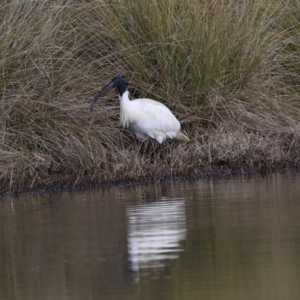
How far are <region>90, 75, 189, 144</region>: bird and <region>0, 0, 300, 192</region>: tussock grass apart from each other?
0.20 meters

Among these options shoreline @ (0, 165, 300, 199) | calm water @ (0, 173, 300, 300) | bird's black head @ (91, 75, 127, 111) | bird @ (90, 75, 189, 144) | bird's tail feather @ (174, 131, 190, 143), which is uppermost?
bird's black head @ (91, 75, 127, 111)

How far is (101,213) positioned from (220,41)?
441 cm

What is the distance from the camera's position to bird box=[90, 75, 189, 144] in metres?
12.3

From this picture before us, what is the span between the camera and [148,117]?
40.5 feet

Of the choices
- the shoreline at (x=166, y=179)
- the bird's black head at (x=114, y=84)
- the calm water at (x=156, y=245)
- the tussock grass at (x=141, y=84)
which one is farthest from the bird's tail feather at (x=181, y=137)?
the calm water at (x=156, y=245)

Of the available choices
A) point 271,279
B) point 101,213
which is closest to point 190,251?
point 271,279

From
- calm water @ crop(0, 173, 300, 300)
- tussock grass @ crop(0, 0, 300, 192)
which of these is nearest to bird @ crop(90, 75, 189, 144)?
tussock grass @ crop(0, 0, 300, 192)

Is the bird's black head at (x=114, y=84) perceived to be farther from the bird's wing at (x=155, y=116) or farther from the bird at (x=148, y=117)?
the bird's wing at (x=155, y=116)

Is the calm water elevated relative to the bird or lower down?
lower down

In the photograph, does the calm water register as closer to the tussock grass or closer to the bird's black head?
the tussock grass

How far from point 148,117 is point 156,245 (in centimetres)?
517

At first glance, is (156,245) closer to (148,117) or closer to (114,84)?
(148,117)

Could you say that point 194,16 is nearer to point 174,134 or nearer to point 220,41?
point 220,41

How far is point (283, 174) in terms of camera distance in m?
11.7
